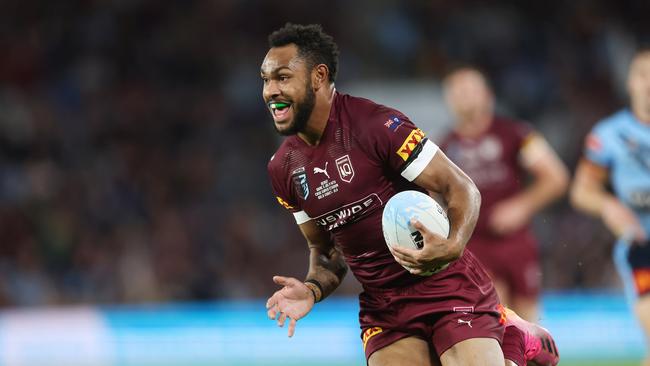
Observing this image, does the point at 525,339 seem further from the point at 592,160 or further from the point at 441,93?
the point at 441,93

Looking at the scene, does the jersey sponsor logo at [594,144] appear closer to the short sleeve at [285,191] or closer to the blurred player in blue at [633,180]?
the blurred player in blue at [633,180]

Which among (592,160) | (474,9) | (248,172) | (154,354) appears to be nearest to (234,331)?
(154,354)

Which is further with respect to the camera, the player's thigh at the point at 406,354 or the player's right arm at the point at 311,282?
the player's thigh at the point at 406,354

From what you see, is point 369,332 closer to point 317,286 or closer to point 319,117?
point 317,286

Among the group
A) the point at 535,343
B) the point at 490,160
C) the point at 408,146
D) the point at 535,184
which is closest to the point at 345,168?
the point at 408,146

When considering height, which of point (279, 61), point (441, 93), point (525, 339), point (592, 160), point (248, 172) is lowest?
point (525, 339)

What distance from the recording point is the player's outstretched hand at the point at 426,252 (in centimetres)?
460

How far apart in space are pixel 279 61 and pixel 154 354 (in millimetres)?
6346

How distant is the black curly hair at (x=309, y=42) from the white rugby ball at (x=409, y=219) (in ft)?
2.50

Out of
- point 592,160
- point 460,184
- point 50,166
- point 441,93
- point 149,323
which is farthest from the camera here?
point 441,93

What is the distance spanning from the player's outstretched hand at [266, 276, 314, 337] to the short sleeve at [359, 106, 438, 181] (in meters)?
0.70

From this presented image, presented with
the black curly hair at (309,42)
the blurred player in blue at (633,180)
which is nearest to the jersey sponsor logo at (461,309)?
the black curly hair at (309,42)

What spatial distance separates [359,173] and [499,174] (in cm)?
385

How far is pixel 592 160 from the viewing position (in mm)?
7586
